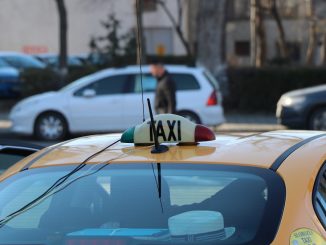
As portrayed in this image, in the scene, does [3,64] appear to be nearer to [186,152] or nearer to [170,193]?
[186,152]

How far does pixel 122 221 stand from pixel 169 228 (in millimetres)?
213

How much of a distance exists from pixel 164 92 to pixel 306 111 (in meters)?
4.00

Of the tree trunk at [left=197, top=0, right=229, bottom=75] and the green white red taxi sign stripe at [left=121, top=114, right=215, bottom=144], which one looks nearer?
the green white red taxi sign stripe at [left=121, top=114, right=215, bottom=144]

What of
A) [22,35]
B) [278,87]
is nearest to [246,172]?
[278,87]

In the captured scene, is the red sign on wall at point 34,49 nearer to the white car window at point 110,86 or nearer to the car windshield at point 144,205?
the white car window at point 110,86

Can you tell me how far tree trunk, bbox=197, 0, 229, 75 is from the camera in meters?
20.0

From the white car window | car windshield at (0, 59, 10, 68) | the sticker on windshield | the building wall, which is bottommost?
the white car window

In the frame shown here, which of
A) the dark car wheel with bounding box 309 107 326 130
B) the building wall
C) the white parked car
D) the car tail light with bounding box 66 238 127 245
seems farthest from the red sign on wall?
the car tail light with bounding box 66 238 127 245

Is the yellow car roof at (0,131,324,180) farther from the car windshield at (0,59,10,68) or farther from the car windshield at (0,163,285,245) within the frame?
the car windshield at (0,59,10,68)

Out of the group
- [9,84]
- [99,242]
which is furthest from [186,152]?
[9,84]

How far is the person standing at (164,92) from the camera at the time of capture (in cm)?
1220

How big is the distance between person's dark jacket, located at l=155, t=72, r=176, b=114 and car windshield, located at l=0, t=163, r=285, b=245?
9008mm

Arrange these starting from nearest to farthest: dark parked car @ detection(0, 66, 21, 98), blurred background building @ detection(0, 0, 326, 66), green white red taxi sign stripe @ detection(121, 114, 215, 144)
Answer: green white red taxi sign stripe @ detection(121, 114, 215, 144), dark parked car @ detection(0, 66, 21, 98), blurred background building @ detection(0, 0, 326, 66)

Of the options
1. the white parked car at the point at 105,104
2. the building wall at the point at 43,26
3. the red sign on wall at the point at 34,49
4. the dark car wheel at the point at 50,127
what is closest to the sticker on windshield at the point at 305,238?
the white parked car at the point at 105,104
